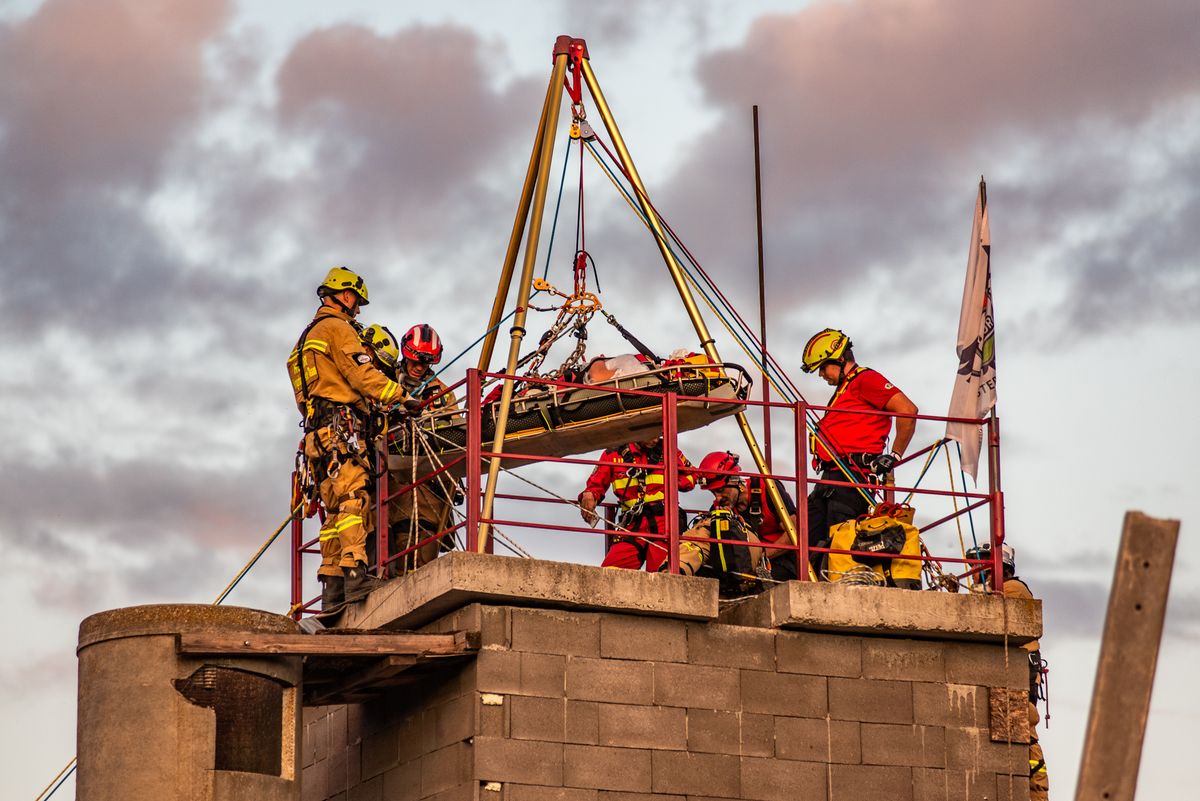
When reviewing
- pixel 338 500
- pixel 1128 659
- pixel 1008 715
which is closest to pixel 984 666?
pixel 1008 715

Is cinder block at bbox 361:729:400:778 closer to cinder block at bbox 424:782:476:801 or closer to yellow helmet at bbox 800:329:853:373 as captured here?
cinder block at bbox 424:782:476:801

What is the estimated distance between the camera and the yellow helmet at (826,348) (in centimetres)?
1708

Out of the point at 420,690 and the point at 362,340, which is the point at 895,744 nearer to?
the point at 420,690

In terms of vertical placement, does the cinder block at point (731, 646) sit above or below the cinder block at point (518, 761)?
above

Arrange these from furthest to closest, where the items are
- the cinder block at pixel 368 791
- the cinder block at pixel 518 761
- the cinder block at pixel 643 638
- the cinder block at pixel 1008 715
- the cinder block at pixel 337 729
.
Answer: the cinder block at pixel 337 729, the cinder block at pixel 368 791, the cinder block at pixel 1008 715, the cinder block at pixel 643 638, the cinder block at pixel 518 761

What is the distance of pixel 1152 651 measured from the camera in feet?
30.4

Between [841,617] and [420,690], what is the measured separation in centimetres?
290

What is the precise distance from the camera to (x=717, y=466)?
55.2ft

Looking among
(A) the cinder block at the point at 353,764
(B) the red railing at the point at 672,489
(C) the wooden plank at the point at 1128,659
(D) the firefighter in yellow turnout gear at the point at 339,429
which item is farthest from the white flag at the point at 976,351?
(C) the wooden plank at the point at 1128,659

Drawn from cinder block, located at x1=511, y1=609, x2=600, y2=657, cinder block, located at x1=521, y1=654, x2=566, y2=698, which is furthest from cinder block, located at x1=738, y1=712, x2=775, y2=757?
cinder block, located at x1=521, y1=654, x2=566, y2=698

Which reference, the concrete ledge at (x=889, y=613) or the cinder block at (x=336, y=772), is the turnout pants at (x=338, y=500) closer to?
the cinder block at (x=336, y=772)

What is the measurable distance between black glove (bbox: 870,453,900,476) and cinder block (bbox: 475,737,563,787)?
3.43 metres

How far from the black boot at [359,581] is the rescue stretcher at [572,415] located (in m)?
0.76

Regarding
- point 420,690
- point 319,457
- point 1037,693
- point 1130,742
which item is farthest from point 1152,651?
point 1037,693
